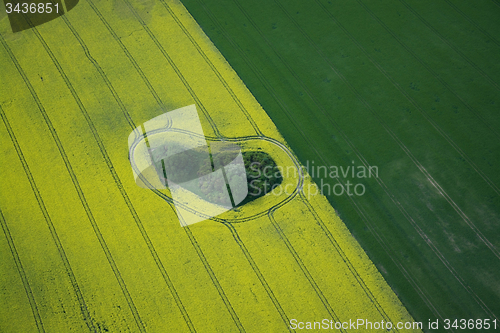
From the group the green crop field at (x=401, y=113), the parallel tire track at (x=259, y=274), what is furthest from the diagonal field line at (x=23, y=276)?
the green crop field at (x=401, y=113)

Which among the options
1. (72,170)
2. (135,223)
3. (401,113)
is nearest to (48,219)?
(72,170)

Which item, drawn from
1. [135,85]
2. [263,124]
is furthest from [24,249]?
[263,124]

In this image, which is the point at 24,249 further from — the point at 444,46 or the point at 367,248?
the point at 444,46

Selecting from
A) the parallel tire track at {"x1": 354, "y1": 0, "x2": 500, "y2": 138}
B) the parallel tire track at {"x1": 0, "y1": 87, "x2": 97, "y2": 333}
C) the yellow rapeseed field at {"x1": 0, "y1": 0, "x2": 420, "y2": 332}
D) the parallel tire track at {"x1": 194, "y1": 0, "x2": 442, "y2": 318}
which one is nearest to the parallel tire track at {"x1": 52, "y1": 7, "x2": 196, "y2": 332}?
the yellow rapeseed field at {"x1": 0, "y1": 0, "x2": 420, "y2": 332}

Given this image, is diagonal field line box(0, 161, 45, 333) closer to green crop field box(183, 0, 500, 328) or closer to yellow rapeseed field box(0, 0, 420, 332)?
yellow rapeseed field box(0, 0, 420, 332)

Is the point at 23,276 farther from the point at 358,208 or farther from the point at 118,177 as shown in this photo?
the point at 358,208

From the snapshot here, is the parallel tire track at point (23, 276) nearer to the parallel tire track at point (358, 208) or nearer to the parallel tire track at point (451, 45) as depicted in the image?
the parallel tire track at point (358, 208)
